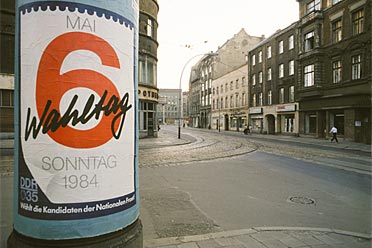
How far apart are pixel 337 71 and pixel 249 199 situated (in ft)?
82.8

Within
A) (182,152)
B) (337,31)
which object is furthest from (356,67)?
(182,152)

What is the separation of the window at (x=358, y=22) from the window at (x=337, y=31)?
1737 mm

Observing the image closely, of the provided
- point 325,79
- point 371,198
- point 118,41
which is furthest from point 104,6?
point 325,79

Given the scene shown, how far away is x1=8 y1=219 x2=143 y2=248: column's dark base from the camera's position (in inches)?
92.5

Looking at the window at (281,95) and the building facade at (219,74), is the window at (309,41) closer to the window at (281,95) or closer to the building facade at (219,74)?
the window at (281,95)

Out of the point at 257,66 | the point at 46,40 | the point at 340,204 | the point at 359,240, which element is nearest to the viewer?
the point at 46,40

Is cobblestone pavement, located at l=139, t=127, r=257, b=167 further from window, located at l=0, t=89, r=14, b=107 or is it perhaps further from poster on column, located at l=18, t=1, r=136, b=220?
window, located at l=0, t=89, r=14, b=107

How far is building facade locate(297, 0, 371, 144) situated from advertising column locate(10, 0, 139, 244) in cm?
2570

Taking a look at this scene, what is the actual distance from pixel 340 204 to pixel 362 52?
2234 cm

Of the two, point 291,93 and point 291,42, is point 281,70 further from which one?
point 291,93

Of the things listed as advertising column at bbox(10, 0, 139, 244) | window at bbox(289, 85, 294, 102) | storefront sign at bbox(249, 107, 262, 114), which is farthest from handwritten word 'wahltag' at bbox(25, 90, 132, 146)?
storefront sign at bbox(249, 107, 262, 114)

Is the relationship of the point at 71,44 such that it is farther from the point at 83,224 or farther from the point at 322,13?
the point at 322,13

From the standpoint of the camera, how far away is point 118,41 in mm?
2645

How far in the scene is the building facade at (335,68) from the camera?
904 inches
